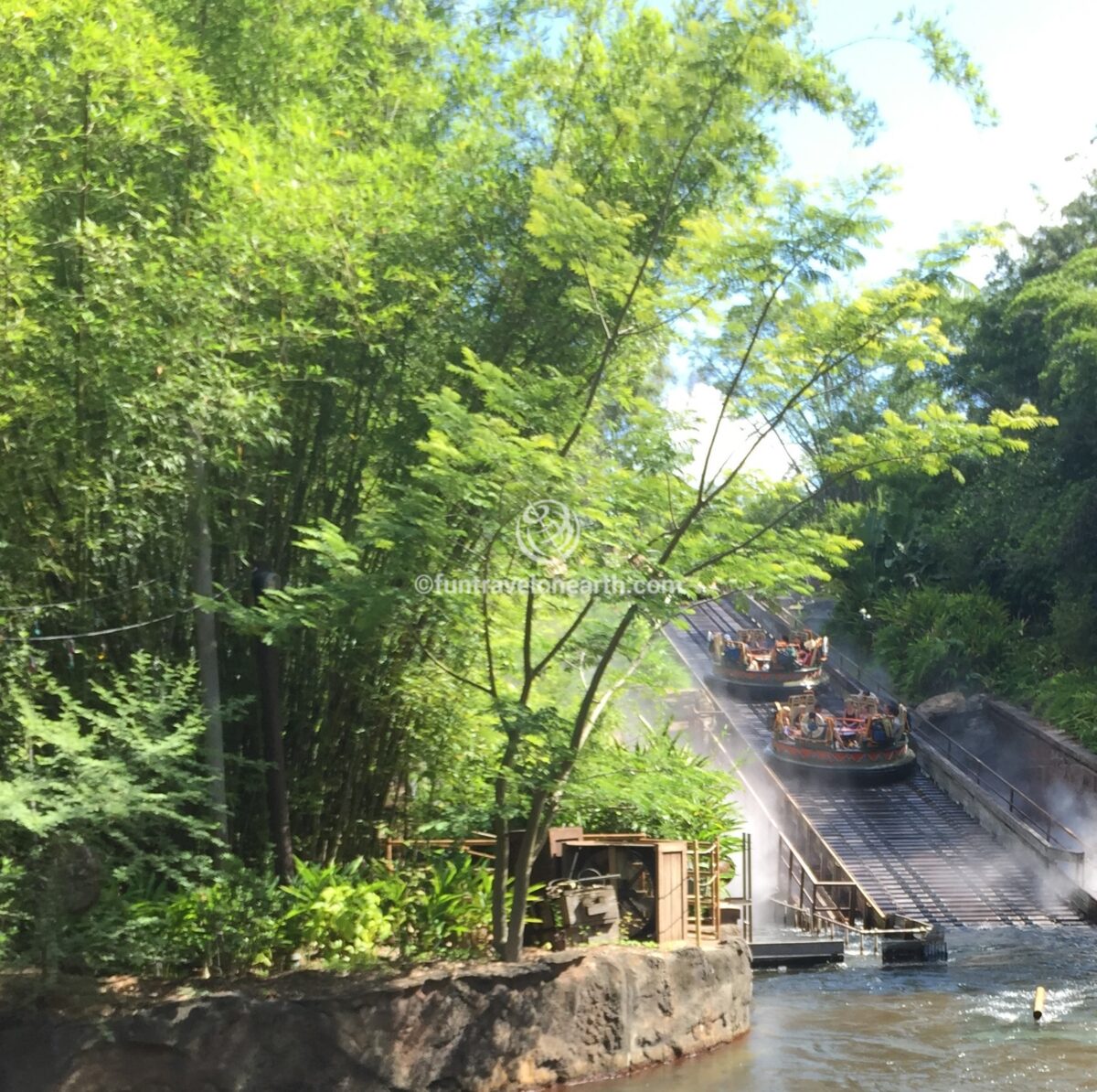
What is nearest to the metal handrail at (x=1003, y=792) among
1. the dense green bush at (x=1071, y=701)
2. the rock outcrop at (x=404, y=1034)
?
the dense green bush at (x=1071, y=701)

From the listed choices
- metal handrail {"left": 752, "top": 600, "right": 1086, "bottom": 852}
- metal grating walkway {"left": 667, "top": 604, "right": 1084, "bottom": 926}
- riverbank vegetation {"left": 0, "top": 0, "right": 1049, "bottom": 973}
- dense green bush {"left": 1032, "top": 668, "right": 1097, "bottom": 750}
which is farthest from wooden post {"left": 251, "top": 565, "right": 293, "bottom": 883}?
dense green bush {"left": 1032, "top": 668, "right": 1097, "bottom": 750}

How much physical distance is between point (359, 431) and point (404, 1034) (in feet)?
13.6

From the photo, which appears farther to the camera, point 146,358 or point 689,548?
point 689,548

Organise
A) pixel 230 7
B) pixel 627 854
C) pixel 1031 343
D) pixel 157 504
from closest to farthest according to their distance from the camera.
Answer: pixel 157 504
pixel 230 7
pixel 627 854
pixel 1031 343

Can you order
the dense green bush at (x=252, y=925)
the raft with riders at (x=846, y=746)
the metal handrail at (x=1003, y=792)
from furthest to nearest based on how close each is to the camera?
1. the raft with riders at (x=846, y=746)
2. the metal handrail at (x=1003, y=792)
3. the dense green bush at (x=252, y=925)

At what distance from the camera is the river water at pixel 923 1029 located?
8.70 m

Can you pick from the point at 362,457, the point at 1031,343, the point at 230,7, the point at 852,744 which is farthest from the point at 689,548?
the point at 1031,343

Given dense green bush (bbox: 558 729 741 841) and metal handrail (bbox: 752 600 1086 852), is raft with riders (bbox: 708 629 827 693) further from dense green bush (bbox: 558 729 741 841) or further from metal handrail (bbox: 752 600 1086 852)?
dense green bush (bbox: 558 729 741 841)

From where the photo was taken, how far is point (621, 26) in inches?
344

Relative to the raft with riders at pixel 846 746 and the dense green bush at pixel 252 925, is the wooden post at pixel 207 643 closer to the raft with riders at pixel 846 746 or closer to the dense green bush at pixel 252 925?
the dense green bush at pixel 252 925

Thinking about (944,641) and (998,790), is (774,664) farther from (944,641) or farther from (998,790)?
(998,790)

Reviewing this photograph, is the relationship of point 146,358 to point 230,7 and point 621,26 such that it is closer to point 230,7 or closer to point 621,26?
point 230,7

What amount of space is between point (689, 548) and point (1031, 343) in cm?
2090

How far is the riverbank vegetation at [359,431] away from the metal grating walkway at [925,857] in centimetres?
861
